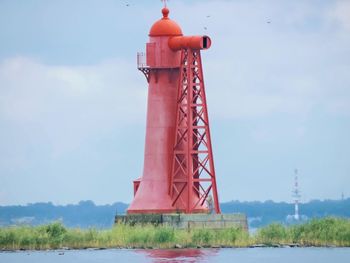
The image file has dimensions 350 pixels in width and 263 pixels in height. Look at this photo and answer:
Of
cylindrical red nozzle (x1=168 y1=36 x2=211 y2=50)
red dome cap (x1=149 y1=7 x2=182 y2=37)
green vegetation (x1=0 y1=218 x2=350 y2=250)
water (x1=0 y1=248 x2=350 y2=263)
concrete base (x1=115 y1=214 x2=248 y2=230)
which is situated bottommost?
water (x1=0 y1=248 x2=350 y2=263)

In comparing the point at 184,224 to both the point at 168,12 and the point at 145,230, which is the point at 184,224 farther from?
the point at 168,12

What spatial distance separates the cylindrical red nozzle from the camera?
102m

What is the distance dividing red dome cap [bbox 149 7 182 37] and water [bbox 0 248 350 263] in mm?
12571

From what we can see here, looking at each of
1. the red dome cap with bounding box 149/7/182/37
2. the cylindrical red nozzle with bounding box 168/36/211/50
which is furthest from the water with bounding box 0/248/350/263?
the red dome cap with bounding box 149/7/182/37

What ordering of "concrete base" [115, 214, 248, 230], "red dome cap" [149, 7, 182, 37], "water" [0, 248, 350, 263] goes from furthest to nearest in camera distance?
"red dome cap" [149, 7, 182, 37]
"concrete base" [115, 214, 248, 230]
"water" [0, 248, 350, 263]

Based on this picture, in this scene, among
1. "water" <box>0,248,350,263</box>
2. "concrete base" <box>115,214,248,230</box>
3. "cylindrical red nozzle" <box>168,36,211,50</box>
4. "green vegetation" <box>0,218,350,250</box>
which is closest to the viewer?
"water" <box>0,248,350,263</box>

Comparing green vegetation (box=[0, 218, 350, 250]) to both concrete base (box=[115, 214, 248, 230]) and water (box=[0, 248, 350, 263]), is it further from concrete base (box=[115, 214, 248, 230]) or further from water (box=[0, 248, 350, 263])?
water (box=[0, 248, 350, 263])

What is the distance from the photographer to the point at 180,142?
104 m

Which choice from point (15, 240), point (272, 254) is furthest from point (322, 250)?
point (15, 240)

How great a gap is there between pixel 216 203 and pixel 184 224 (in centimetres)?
368

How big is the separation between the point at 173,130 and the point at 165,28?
5405 millimetres

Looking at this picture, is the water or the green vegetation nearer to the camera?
the water

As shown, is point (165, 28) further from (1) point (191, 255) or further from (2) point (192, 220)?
(1) point (191, 255)

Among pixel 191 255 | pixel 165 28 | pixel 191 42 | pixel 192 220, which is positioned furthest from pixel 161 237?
pixel 165 28
